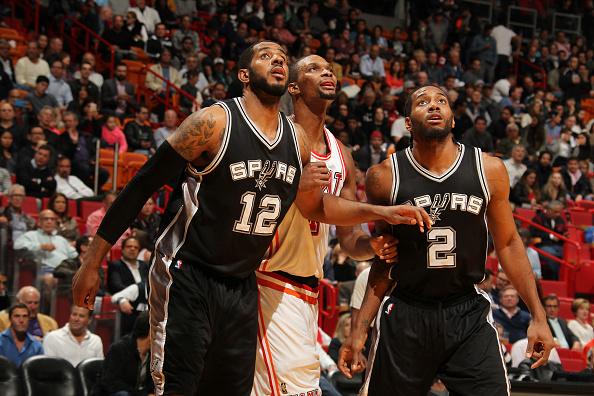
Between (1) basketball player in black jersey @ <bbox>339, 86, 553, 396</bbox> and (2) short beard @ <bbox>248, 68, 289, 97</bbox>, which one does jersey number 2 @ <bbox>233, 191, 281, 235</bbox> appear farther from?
(1) basketball player in black jersey @ <bbox>339, 86, 553, 396</bbox>

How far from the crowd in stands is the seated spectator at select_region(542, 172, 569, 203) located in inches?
1.0

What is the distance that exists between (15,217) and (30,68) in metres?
5.06

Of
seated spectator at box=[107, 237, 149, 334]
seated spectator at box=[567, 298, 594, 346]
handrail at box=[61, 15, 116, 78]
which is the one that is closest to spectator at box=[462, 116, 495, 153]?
seated spectator at box=[567, 298, 594, 346]

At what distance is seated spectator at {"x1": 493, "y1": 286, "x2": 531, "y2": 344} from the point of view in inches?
456

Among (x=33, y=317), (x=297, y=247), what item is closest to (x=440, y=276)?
(x=297, y=247)

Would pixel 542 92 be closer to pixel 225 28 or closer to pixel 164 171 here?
pixel 225 28

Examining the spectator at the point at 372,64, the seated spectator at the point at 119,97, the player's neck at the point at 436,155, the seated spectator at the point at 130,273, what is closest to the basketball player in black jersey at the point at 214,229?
the player's neck at the point at 436,155

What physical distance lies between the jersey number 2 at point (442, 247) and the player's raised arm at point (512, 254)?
0.31 meters

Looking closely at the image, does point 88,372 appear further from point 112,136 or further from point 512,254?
point 112,136

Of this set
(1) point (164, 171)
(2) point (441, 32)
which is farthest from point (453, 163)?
(2) point (441, 32)

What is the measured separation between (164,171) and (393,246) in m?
1.35

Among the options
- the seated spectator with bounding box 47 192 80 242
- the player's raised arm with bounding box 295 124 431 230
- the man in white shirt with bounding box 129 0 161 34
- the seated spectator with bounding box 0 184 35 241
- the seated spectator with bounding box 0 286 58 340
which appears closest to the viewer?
the player's raised arm with bounding box 295 124 431 230

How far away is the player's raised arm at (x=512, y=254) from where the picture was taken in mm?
5457

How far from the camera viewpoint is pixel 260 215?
16.3ft
